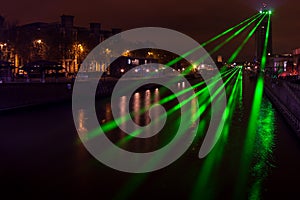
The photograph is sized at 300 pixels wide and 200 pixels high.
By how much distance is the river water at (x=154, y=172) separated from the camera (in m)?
8.05

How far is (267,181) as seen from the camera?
887 centimetres

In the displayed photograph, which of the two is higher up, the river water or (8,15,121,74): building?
(8,15,121,74): building

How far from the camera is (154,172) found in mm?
9641

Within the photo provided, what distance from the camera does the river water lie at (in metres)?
8.05

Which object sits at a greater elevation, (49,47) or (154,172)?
(49,47)

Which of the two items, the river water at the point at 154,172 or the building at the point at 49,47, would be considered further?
the building at the point at 49,47

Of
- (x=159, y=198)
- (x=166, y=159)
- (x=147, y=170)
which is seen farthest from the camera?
(x=166, y=159)

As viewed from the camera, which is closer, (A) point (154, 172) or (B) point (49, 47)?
(A) point (154, 172)

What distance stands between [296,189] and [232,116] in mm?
13750

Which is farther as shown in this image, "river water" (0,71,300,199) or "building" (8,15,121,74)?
"building" (8,15,121,74)

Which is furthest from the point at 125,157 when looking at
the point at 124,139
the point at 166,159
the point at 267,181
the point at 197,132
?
the point at 197,132

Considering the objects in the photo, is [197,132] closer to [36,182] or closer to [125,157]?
[125,157]

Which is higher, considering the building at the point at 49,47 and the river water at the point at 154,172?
the building at the point at 49,47

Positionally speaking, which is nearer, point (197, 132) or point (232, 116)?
point (197, 132)
